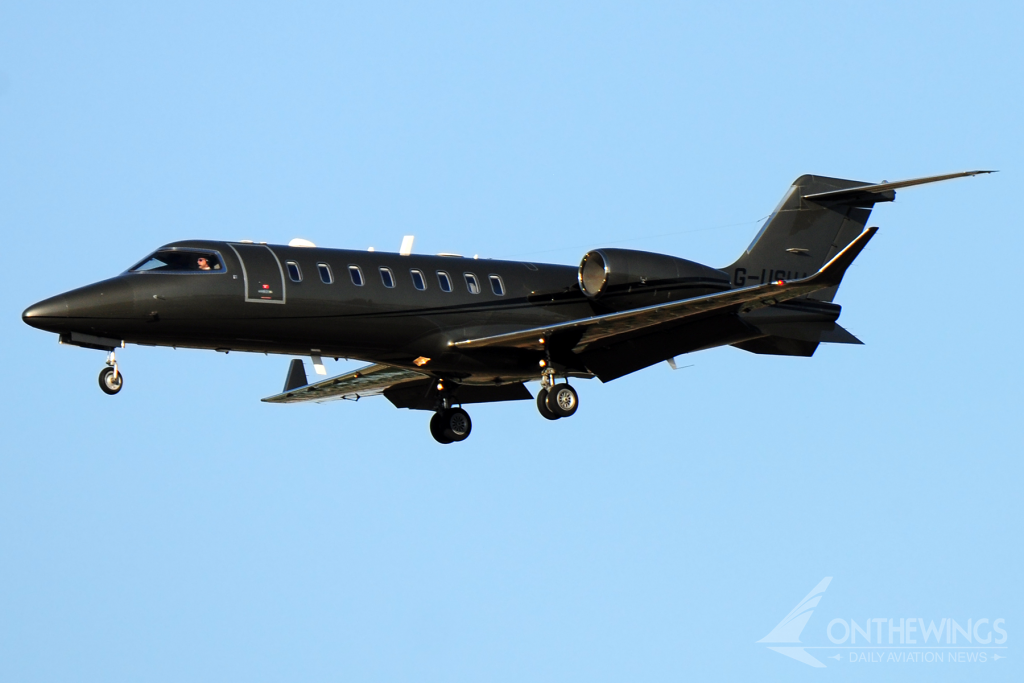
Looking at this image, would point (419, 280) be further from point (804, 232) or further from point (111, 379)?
point (804, 232)

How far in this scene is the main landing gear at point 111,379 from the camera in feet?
71.9

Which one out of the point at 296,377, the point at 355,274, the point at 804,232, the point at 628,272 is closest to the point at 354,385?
the point at 296,377

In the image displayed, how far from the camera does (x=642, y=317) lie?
80.3 feet

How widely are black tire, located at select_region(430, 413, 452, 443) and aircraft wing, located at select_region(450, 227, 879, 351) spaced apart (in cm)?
280

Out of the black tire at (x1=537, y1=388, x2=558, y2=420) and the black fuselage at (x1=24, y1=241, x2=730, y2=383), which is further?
the black tire at (x1=537, y1=388, x2=558, y2=420)

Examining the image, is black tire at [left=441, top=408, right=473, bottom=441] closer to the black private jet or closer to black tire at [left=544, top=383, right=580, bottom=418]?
the black private jet

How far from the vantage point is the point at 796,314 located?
27312 millimetres

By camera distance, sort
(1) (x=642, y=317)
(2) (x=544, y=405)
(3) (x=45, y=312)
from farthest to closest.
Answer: (2) (x=544, y=405)
(1) (x=642, y=317)
(3) (x=45, y=312)

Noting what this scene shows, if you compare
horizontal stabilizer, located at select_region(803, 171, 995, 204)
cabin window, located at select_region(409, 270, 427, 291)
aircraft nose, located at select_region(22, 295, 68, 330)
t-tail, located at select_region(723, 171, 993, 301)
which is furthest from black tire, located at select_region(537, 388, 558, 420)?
aircraft nose, located at select_region(22, 295, 68, 330)

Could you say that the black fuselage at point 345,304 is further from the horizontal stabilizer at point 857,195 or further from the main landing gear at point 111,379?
the horizontal stabilizer at point 857,195

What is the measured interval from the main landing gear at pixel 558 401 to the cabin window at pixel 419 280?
2.82 m

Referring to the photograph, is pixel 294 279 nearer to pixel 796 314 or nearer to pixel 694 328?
pixel 694 328

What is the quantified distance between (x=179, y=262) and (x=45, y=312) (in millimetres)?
2310

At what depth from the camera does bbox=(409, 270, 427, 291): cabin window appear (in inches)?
974
